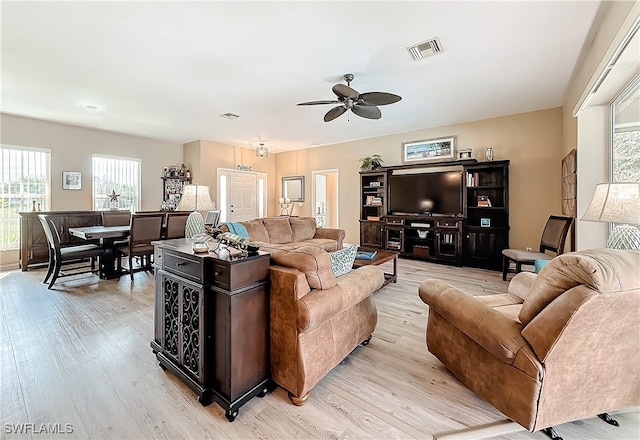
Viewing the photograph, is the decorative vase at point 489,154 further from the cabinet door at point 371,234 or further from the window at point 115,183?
the window at point 115,183

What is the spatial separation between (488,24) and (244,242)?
2.72 m

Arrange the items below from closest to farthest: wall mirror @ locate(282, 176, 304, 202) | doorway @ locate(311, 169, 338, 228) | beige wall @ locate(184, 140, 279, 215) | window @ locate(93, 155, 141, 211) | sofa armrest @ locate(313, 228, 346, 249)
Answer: sofa armrest @ locate(313, 228, 346, 249)
window @ locate(93, 155, 141, 211)
beige wall @ locate(184, 140, 279, 215)
doorway @ locate(311, 169, 338, 228)
wall mirror @ locate(282, 176, 304, 202)

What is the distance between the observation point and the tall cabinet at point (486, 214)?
4836 millimetres

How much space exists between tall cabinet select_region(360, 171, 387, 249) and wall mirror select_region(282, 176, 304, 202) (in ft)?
6.82

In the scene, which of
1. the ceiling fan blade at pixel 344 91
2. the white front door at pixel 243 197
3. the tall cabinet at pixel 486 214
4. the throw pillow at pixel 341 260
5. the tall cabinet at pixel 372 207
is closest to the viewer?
the throw pillow at pixel 341 260

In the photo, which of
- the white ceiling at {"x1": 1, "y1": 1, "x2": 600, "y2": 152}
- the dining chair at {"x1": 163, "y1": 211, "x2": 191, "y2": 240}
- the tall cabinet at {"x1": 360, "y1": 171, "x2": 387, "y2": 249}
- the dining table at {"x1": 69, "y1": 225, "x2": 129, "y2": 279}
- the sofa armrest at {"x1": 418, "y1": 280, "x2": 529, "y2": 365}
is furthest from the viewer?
the tall cabinet at {"x1": 360, "y1": 171, "x2": 387, "y2": 249}

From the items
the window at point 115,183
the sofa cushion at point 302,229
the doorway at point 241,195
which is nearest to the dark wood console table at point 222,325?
the sofa cushion at point 302,229

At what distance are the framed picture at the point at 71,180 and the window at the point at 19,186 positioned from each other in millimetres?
213

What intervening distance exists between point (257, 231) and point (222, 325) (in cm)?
312

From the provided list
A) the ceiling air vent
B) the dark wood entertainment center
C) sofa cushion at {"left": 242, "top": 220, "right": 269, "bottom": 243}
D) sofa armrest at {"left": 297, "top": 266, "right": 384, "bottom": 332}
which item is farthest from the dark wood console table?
the dark wood entertainment center

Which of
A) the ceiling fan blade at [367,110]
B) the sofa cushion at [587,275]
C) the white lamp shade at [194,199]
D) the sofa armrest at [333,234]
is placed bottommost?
the sofa armrest at [333,234]

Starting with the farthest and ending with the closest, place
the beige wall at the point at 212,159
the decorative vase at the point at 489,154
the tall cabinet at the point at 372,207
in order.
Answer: the beige wall at the point at 212,159 → the tall cabinet at the point at 372,207 → the decorative vase at the point at 489,154

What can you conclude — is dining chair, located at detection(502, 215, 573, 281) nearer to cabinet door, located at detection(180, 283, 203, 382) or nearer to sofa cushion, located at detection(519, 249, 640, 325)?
sofa cushion, located at detection(519, 249, 640, 325)

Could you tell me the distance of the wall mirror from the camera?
310 inches
